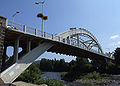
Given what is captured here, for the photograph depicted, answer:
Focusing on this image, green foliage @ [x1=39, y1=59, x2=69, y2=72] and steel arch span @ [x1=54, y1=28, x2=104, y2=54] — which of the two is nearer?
steel arch span @ [x1=54, y1=28, x2=104, y2=54]

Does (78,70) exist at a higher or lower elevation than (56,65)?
lower

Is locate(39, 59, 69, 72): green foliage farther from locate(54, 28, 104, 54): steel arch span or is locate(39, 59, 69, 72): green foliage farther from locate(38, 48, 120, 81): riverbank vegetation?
locate(54, 28, 104, 54): steel arch span

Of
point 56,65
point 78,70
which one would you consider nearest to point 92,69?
point 78,70

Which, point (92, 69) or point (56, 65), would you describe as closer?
point (92, 69)

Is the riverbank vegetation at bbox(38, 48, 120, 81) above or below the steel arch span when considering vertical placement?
below

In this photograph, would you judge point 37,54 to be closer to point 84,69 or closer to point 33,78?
point 33,78

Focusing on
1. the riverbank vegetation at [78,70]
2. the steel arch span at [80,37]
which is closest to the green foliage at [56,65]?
the riverbank vegetation at [78,70]

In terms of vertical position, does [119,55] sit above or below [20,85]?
above

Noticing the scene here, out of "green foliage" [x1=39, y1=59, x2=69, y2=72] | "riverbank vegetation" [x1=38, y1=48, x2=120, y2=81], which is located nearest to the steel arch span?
"riverbank vegetation" [x1=38, y1=48, x2=120, y2=81]

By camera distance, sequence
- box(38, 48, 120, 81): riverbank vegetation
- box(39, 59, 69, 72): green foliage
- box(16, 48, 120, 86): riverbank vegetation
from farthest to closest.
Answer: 1. box(39, 59, 69, 72): green foliage
2. box(38, 48, 120, 81): riverbank vegetation
3. box(16, 48, 120, 86): riverbank vegetation

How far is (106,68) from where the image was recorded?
1902 inches

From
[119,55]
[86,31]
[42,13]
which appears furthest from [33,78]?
[119,55]

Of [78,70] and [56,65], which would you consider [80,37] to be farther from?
[56,65]

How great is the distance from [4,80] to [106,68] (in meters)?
44.7
